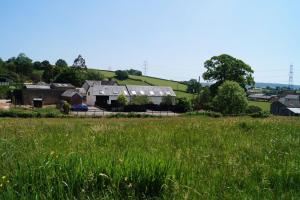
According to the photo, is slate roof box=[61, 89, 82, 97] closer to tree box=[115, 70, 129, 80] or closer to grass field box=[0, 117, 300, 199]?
tree box=[115, 70, 129, 80]

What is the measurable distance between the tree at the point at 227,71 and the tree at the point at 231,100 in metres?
14.3

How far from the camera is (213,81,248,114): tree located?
6356 centimetres

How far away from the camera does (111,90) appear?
88.2 m

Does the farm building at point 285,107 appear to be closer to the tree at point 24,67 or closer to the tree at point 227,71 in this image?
the tree at point 227,71

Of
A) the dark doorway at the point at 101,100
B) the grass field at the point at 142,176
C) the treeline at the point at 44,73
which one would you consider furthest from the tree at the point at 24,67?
the grass field at the point at 142,176

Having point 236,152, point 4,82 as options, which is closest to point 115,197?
point 236,152

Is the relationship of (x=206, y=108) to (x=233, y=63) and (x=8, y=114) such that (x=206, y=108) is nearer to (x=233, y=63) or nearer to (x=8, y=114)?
(x=233, y=63)

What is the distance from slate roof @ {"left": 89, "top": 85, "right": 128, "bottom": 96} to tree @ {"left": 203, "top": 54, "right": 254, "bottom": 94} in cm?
2307

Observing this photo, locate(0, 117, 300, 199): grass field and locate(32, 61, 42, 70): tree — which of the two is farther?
locate(32, 61, 42, 70): tree

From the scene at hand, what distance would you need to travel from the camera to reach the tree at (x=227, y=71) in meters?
78.2

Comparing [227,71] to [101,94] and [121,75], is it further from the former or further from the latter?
[121,75]

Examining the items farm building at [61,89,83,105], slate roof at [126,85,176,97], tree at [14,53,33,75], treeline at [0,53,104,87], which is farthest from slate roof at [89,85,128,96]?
tree at [14,53,33,75]

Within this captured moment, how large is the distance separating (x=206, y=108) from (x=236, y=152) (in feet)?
226

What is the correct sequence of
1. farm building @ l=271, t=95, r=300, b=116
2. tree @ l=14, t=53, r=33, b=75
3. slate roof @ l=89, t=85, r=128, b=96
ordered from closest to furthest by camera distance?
farm building @ l=271, t=95, r=300, b=116
slate roof @ l=89, t=85, r=128, b=96
tree @ l=14, t=53, r=33, b=75
